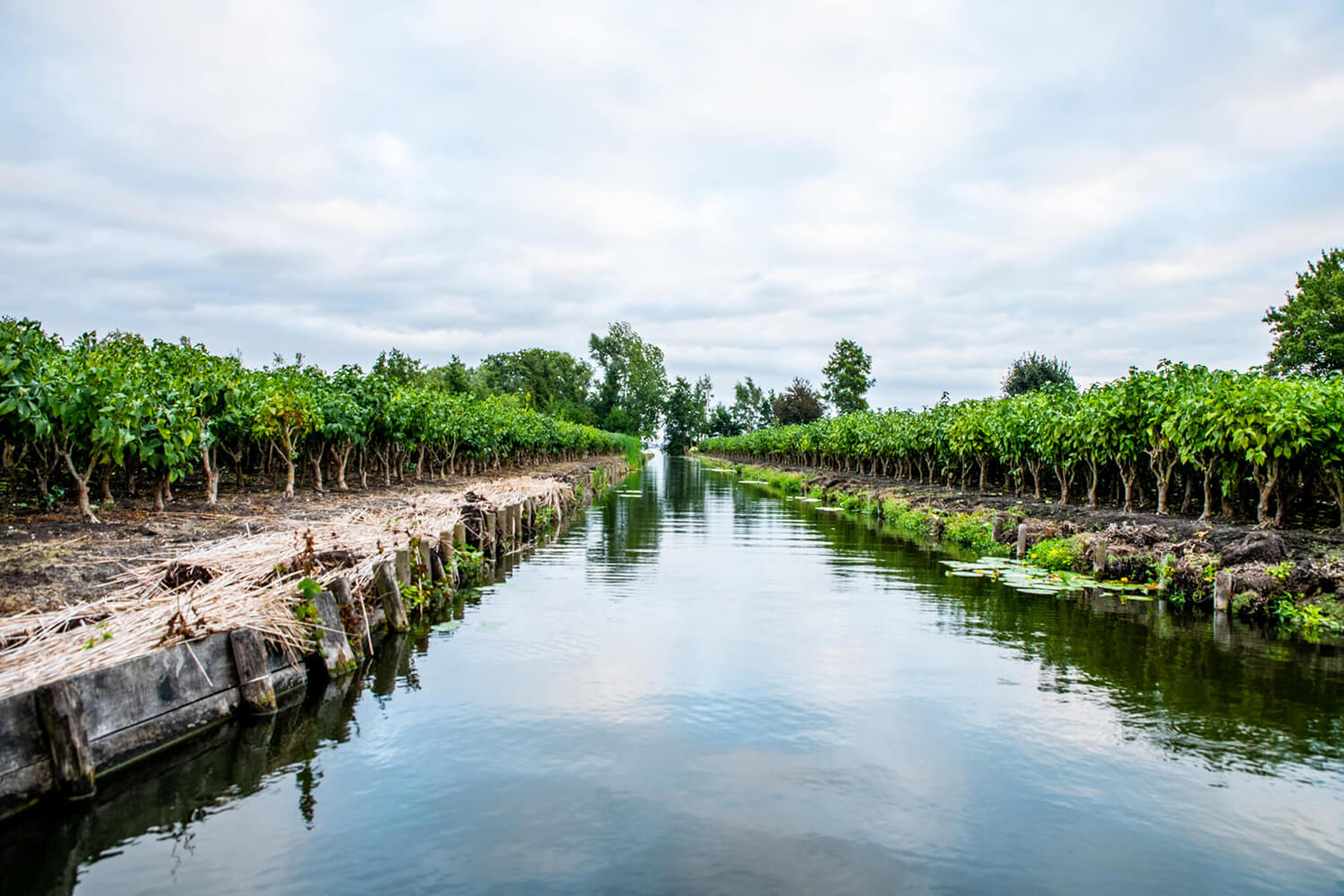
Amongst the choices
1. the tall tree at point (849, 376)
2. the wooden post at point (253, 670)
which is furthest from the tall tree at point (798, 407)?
the wooden post at point (253, 670)

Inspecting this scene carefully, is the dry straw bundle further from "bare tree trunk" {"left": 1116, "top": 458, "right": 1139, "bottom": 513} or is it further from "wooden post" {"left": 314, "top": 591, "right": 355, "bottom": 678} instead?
"bare tree trunk" {"left": 1116, "top": 458, "right": 1139, "bottom": 513}

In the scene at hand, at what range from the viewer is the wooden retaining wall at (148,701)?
4.93m

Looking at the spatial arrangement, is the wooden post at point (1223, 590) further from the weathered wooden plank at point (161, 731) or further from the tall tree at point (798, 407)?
the tall tree at point (798, 407)

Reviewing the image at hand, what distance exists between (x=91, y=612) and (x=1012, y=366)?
65.5 metres

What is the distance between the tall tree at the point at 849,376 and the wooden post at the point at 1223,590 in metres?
81.1

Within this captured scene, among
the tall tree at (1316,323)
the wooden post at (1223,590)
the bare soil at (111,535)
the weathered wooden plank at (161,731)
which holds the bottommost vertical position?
the weathered wooden plank at (161,731)

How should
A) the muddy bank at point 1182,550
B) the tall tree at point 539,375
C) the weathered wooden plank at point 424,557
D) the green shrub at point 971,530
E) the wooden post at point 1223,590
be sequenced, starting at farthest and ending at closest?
the tall tree at point 539,375
the green shrub at point 971,530
the weathered wooden plank at point 424,557
the wooden post at point 1223,590
the muddy bank at point 1182,550

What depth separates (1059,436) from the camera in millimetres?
21141

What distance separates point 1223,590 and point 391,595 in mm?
11358

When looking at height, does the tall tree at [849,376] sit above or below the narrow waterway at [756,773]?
above

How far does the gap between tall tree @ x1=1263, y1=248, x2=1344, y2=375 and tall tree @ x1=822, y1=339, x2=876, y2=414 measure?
40425 mm

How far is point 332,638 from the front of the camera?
804 cm

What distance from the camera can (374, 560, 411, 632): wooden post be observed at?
32.0ft

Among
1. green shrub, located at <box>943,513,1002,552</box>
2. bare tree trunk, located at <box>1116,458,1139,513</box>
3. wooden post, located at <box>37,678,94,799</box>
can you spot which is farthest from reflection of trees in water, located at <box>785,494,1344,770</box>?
wooden post, located at <box>37,678,94,799</box>
